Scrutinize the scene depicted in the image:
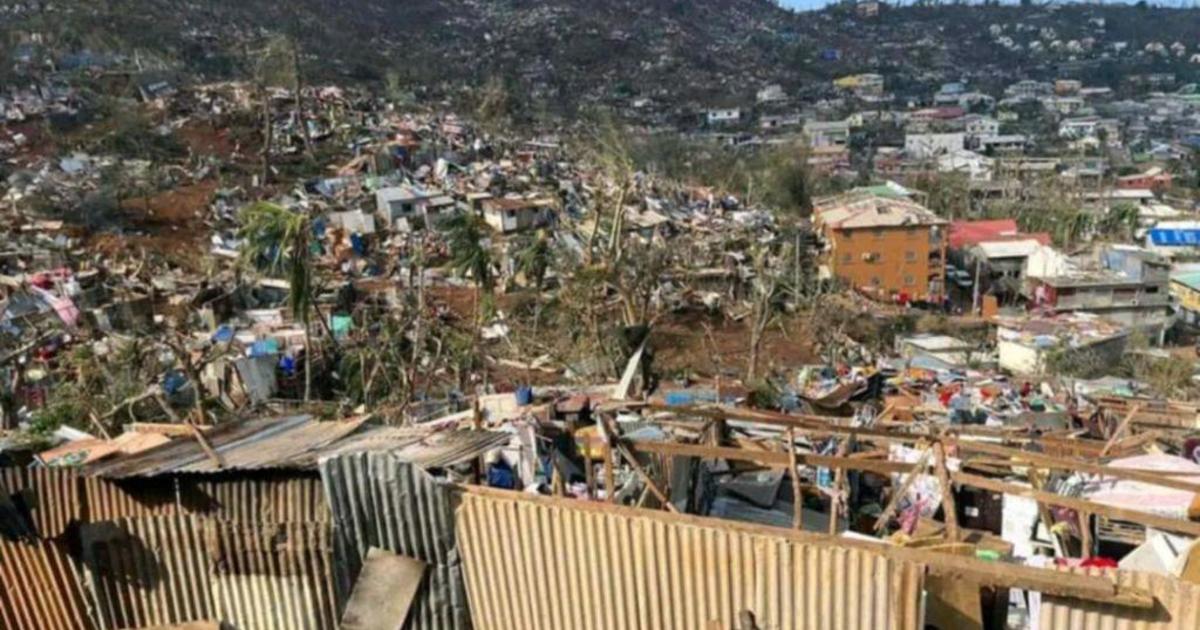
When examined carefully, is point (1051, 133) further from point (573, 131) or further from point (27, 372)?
point (27, 372)

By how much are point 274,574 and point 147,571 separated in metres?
0.58

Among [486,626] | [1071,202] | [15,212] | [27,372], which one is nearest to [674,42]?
[1071,202]

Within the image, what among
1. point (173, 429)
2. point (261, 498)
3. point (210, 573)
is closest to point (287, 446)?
point (261, 498)

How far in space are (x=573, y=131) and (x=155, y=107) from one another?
75.8ft

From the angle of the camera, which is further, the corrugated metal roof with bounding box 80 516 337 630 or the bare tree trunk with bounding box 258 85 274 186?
the bare tree trunk with bounding box 258 85 274 186

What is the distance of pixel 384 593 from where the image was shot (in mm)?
3518

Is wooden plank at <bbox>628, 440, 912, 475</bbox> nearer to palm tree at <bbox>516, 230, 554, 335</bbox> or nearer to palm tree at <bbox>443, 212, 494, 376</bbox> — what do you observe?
palm tree at <bbox>443, 212, 494, 376</bbox>

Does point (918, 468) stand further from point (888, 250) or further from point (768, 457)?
point (888, 250)

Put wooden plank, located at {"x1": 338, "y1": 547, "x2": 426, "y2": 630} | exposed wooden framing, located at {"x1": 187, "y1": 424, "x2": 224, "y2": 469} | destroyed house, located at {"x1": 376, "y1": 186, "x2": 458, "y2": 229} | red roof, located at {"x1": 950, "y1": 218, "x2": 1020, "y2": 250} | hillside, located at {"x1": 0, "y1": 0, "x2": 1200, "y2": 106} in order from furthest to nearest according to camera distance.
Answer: hillside, located at {"x1": 0, "y1": 0, "x2": 1200, "y2": 106} < red roof, located at {"x1": 950, "y1": 218, "x2": 1020, "y2": 250} < destroyed house, located at {"x1": 376, "y1": 186, "x2": 458, "y2": 229} < exposed wooden framing, located at {"x1": 187, "y1": 424, "x2": 224, "y2": 469} < wooden plank, located at {"x1": 338, "y1": 547, "x2": 426, "y2": 630}

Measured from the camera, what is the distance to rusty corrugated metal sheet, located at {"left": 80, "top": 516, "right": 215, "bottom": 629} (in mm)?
3760

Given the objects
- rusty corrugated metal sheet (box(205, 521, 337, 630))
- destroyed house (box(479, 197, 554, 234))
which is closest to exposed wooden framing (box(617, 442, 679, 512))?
rusty corrugated metal sheet (box(205, 521, 337, 630))

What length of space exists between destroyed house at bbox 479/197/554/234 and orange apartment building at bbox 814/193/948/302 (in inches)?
346

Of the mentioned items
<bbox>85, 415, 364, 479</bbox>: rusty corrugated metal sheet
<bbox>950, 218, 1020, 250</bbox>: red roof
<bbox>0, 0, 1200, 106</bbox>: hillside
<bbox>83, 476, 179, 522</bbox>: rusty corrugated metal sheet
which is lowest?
<bbox>950, 218, 1020, 250</bbox>: red roof

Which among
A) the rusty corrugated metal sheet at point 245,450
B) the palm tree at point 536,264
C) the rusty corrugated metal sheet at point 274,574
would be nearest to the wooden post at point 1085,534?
the rusty corrugated metal sheet at point 274,574
